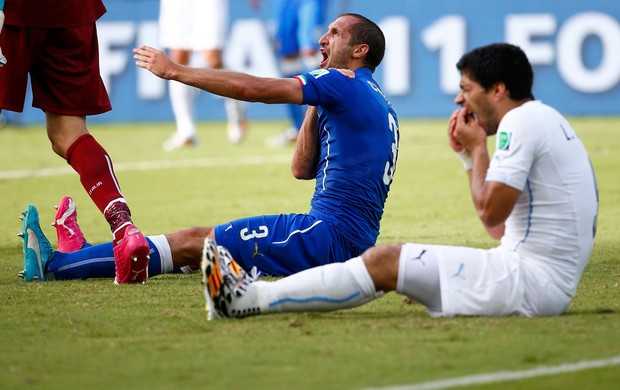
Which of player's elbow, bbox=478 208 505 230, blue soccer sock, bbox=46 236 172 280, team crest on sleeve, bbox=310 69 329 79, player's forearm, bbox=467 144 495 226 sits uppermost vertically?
team crest on sleeve, bbox=310 69 329 79

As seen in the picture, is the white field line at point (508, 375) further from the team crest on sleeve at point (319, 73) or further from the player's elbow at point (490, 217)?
the team crest on sleeve at point (319, 73)

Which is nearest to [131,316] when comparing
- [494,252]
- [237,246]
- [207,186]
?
[237,246]

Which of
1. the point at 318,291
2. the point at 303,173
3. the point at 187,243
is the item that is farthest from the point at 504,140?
the point at 187,243

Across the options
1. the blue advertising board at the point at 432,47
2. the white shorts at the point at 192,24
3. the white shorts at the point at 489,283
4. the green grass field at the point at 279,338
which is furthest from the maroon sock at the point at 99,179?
the blue advertising board at the point at 432,47

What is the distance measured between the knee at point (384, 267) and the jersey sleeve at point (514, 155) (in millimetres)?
493

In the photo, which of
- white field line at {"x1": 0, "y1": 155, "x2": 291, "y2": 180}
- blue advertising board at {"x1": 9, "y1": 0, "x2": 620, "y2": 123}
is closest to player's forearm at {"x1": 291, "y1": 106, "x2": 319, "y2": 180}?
white field line at {"x1": 0, "y1": 155, "x2": 291, "y2": 180}

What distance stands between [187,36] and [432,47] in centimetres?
488

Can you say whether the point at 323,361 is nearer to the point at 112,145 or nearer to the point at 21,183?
the point at 21,183

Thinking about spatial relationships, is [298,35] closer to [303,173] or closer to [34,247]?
[303,173]

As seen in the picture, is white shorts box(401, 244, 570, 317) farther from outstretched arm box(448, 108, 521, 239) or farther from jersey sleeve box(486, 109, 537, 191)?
jersey sleeve box(486, 109, 537, 191)

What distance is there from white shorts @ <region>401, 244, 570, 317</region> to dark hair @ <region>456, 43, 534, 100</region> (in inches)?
26.0

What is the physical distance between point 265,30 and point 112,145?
3.97 m

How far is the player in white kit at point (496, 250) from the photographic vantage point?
457cm

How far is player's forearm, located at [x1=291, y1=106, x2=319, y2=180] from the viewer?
602cm
